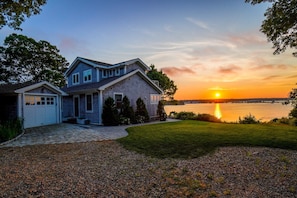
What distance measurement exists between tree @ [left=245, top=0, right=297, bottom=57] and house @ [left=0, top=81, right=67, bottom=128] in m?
14.0

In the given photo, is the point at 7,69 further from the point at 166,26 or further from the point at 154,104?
the point at 166,26

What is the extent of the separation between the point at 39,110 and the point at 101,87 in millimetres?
4948

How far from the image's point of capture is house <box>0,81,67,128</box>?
494 inches

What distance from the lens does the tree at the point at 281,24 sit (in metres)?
6.88

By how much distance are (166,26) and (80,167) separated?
10.5m

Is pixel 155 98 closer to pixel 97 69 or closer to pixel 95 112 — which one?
pixel 97 69

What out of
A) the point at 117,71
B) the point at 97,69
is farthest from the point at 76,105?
the point at 117,71

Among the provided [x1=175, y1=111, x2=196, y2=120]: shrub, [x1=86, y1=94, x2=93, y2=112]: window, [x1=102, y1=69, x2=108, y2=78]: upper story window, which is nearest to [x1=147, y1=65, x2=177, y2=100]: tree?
[x1=175, y1=111, x2=196, y2=120]: shrub

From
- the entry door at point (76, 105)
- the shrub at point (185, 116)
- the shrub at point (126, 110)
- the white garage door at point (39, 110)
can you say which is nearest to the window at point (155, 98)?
the shrub at point (185, 116)

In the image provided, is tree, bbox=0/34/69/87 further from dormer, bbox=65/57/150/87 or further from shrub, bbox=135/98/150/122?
shrub, bbox=135/98/150/122

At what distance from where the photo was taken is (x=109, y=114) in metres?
13.9

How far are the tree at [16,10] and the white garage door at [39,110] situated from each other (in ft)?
17.1

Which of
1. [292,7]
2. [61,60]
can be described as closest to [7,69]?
[61,60]

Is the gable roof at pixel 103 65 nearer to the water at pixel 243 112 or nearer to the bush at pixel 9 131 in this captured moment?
the bush at pixel 9 131
